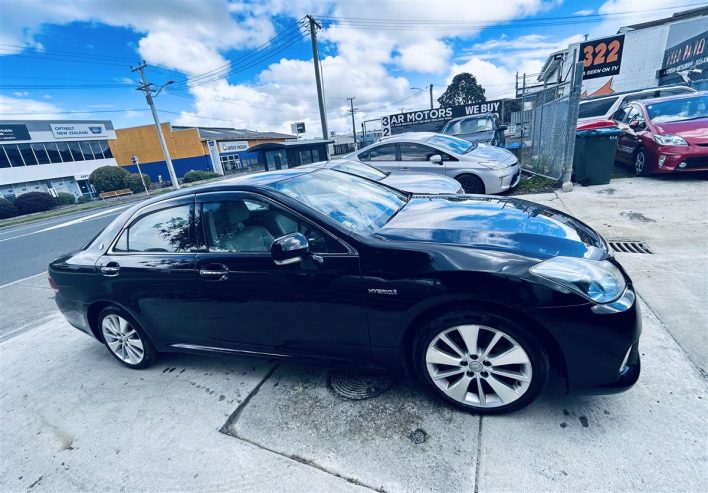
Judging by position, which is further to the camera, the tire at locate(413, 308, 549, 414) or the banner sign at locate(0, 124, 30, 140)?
the banner sign at locate(0, 124, 30, 140)

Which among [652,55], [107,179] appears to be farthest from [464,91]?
[107,179]

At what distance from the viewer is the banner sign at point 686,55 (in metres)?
18.5

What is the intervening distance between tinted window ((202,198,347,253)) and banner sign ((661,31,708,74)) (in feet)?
89.8

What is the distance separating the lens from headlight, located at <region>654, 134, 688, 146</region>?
19.5 feet

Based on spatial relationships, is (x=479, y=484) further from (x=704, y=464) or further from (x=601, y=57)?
(x=601, y=57)

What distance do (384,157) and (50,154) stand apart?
43663 mm

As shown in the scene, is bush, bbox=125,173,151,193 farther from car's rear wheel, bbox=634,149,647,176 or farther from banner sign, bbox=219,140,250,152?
car's rear wheel, bbox=634,149,647,176

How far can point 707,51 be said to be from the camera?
1823cm

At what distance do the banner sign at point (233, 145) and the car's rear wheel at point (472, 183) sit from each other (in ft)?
143

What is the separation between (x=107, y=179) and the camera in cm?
3038

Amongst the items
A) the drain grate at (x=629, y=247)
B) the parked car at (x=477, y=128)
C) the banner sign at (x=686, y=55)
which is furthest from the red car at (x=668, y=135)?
the banner sign at (x=686, y=55)

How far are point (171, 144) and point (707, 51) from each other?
49.9 meters

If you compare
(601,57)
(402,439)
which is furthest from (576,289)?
(601,57)

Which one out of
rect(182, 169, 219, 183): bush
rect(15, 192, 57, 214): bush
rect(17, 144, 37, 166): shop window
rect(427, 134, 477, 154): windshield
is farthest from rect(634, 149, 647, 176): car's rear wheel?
rect(17, 144, 37, 166): shop window
